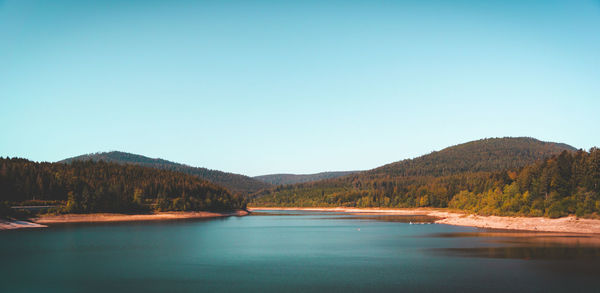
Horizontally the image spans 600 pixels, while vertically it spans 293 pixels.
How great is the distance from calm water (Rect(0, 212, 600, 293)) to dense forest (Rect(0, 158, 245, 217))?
48061mm

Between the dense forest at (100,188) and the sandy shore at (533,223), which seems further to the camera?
the dense forest at (100,188)

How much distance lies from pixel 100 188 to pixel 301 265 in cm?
8710

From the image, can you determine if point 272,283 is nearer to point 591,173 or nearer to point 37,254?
point 37,254

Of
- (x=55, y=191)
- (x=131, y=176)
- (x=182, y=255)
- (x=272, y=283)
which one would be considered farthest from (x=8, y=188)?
(x=272, y=283)

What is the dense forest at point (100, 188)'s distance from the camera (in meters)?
108

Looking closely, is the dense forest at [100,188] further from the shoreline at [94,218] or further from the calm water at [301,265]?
the calm water at [301,265]

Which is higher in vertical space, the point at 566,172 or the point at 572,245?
the point at 566,172

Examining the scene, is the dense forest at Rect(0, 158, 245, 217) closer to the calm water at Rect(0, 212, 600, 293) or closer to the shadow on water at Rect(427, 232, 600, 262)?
the calm water at Rect(0, 212, 600, 293)

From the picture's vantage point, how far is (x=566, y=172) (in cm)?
7756

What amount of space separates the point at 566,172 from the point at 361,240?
135ft

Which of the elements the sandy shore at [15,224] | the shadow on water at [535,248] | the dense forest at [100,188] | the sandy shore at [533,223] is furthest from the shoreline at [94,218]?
the shadow on water at [535,248]

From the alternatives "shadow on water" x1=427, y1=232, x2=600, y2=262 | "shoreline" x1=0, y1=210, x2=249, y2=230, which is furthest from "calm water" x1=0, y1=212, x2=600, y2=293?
"shoreline" x1=0, y1=210, x2=249, y2=230

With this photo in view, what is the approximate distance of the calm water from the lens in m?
32.3

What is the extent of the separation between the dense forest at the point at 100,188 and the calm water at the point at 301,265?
48061 millimetres
